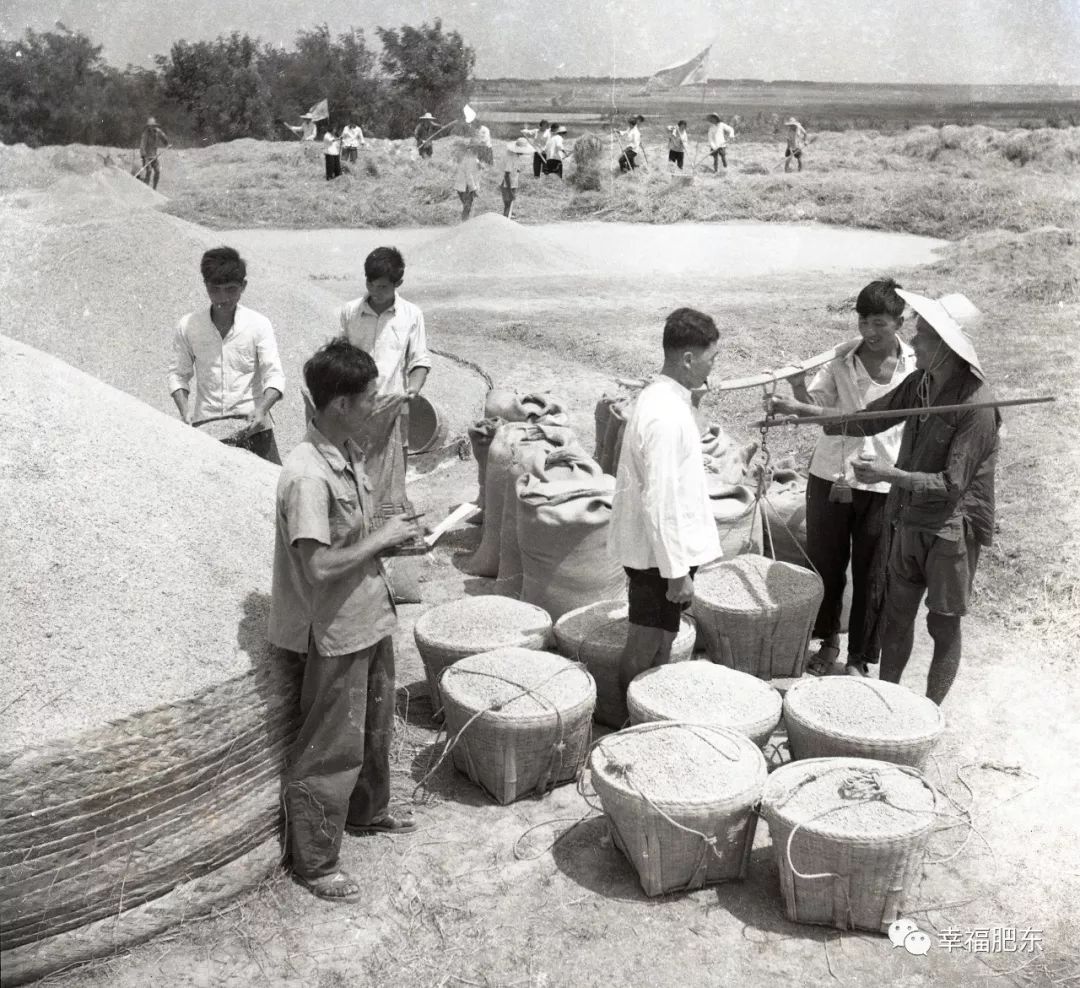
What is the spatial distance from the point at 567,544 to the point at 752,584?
0.75 meters

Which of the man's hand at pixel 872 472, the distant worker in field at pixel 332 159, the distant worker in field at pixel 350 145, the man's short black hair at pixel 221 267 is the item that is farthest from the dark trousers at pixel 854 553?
the distant worker in field at pixel 350 145

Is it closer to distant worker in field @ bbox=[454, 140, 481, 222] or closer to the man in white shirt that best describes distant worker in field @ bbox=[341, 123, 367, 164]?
distant worker in field @ bbox=[454, 140, 481, 222]

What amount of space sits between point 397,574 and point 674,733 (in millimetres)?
2170

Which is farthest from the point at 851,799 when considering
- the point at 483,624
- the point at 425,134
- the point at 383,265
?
the point at 425,134

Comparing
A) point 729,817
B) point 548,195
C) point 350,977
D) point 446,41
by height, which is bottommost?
point 350,977

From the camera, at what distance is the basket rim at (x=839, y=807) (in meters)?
2.74

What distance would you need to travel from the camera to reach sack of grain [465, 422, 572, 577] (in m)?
5.11

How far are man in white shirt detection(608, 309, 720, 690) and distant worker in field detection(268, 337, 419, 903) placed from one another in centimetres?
84

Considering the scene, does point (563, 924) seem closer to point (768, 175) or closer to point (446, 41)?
point (768, 175)

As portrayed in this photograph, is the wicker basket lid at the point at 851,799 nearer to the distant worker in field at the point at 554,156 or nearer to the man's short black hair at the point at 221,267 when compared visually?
the man's short black hair at the point at 221,267

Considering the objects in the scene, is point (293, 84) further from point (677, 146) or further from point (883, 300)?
point (883, 300)

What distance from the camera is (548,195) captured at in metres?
20.0

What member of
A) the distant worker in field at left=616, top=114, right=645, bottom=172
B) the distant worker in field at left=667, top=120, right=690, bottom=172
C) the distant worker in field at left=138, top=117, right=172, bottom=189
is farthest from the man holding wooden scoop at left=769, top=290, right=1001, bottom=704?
the distant worker in field at left=138, top=117, right=172, bottom=189

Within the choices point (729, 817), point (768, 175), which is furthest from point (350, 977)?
point (768, 175)
